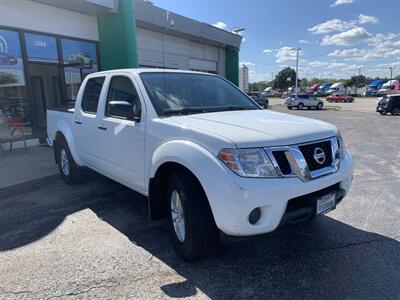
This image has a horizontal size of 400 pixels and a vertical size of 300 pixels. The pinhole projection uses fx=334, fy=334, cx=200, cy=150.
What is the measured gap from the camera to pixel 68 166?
5875 millimetres

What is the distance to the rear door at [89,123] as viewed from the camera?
472 centimetres

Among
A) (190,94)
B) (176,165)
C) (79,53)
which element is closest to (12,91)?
(79,53)

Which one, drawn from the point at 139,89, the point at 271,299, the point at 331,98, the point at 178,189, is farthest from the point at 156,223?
the point at 331,98

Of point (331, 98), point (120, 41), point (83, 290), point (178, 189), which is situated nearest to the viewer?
point (83, 290)

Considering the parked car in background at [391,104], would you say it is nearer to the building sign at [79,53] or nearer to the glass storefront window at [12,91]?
the building sign at [79,53]

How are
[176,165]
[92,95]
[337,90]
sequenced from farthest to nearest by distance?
[337,90]
[92,95]
[176,165]

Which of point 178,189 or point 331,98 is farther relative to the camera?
point 331,98

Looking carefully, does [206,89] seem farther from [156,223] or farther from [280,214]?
[280,214]

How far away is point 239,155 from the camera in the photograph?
8.79ft

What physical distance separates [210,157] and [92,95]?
2906 mm

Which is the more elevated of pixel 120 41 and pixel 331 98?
pixel 120 41

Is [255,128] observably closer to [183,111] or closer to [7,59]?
[183,111]

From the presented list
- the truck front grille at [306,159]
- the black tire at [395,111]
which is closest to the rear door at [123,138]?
the truck front grille at [306,159]

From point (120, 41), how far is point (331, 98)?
49.9 m
